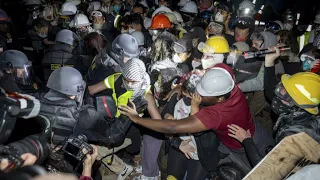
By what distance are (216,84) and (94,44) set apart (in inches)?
103

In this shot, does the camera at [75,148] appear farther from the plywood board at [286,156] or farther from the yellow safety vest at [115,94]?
the plywood board at [286,156]

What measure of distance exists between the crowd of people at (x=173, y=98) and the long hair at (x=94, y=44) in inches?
0.7

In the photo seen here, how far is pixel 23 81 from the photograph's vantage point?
3.95 metres

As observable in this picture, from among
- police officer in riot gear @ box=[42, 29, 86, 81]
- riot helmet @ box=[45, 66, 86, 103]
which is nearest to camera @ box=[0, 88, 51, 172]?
riot helmet @ box=[45, 66, 86, 103]

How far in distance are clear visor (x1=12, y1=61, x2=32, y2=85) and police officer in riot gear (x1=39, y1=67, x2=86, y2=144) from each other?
1098 millimetres

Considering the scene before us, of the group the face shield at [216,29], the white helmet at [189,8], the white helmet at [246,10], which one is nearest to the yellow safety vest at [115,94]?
the face shield at [216,29]

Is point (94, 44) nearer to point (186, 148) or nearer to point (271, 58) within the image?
A: point (186, 148)

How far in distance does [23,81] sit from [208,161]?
2.65m

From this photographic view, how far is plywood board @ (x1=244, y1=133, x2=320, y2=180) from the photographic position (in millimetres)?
2439

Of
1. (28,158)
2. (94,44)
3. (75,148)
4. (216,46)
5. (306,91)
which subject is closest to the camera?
(28,158)

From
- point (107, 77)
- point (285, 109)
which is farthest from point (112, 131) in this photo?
point (285, 109)

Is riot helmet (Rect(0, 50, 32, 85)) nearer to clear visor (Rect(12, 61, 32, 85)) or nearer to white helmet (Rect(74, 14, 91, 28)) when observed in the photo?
clear visor (Rect(12, 61, 32, 85))

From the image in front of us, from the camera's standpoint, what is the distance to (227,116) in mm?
3012

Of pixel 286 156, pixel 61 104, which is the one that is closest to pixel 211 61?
pixel 286 156
